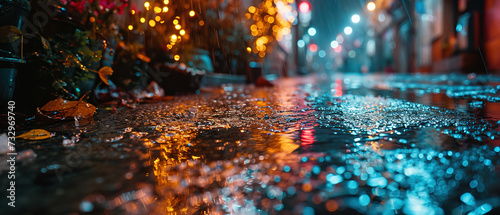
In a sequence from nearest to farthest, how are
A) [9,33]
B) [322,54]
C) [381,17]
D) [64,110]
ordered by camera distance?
[9,33]
[64,110]
[381,17]
[322,54]

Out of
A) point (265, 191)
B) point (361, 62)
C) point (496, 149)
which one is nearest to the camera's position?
point (265, 191)

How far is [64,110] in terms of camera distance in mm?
1914

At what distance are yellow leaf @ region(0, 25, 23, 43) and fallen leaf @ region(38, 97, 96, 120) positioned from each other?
1.26 feet

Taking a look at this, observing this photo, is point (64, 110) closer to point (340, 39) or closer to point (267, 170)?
point (267, 170)

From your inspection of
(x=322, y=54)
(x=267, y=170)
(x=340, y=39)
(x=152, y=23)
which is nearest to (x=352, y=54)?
(x=340, y=39)

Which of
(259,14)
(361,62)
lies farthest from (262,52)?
(361,62)

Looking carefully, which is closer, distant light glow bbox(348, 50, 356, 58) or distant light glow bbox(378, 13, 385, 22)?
distant light glow bbox(378, 13, 385, 22)

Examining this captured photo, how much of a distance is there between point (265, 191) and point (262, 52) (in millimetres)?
8323

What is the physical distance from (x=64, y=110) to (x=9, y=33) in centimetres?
48

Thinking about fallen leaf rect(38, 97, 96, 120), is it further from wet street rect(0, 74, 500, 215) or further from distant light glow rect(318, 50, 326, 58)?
distant light glow rect(318, 50, 326, 58)

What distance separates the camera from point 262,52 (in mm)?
8883

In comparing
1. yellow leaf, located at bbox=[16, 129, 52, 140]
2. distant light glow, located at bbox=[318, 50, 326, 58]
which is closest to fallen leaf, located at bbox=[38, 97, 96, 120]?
yellow leaf, located at bbox=[16, 129, 52, 140]

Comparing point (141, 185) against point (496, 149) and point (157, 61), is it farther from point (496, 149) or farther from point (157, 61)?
point (157, 61)

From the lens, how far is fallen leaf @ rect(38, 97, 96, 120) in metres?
1.86
